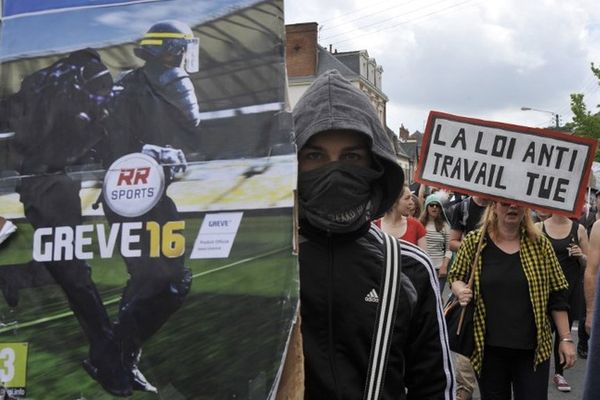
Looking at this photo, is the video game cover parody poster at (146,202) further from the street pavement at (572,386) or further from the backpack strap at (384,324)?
the street pavement at (572,386)

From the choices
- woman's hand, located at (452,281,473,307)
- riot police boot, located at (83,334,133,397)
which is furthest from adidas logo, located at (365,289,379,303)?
woman's hand, located at (452,281,473,307)

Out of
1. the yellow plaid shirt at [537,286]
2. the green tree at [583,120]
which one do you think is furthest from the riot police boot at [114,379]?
the green tree at [583,120]

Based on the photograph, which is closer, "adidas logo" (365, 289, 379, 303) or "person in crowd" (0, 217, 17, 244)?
"person in crowd" (0, 217, 17, 244)

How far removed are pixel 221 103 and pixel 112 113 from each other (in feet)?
0.86

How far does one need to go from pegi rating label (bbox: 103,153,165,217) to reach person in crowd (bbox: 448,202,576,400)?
3.08 m

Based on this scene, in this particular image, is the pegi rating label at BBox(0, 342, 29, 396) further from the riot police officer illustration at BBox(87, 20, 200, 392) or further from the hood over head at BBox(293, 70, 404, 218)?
the hood over head at BBox(293, 70, 404, 218)

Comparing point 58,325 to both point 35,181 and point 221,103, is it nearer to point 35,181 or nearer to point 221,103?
point 35,181

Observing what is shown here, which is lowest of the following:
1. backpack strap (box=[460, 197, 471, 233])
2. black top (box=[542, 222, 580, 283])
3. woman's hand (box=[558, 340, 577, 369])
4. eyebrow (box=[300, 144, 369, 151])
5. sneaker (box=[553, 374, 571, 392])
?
sneaker (box=[553, 374, 571, 392])

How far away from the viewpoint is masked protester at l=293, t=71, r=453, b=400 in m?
1.79

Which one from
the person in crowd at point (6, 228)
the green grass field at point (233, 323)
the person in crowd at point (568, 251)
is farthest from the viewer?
the person in crowd at point (568, 251)

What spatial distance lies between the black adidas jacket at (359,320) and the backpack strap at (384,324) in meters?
0.02

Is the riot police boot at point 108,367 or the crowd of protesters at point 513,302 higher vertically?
the riot police boot at point 108,367

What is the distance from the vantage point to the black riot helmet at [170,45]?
5.02ft

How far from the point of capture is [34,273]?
5.10ft
